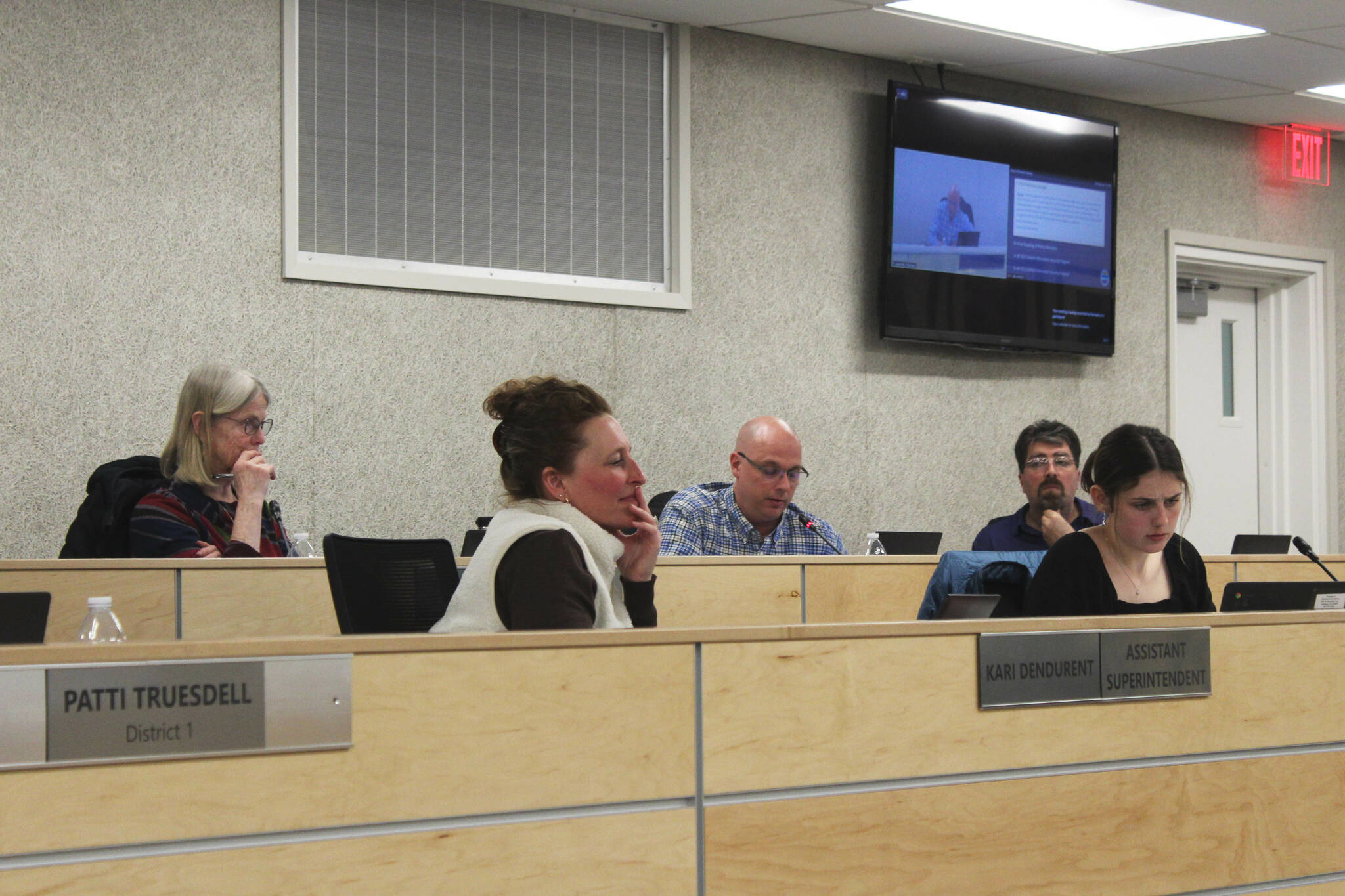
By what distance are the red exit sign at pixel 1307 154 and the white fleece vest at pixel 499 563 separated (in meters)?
5.64

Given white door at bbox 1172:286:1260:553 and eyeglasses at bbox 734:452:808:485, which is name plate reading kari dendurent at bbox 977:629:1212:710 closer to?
eyeglasses at bbox 734:452:808:485

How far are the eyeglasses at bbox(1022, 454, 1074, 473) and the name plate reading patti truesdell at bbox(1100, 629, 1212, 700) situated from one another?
2.53 metres

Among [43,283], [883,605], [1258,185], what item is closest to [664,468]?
[883,605]

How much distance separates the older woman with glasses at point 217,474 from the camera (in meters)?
3.11

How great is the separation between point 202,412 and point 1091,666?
231cm

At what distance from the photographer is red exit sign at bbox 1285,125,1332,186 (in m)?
6.56

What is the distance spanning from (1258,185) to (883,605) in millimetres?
4265

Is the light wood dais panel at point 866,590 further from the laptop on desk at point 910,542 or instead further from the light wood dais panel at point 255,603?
the light wood dais panel at point 255,603

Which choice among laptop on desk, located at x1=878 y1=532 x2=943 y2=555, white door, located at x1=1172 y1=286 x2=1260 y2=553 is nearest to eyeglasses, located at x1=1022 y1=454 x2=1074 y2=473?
laptop on desk, located at x1=878 y1=532 x2=943 y2=555

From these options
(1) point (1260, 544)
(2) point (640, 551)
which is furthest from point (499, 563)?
(1) point (1260, 544)

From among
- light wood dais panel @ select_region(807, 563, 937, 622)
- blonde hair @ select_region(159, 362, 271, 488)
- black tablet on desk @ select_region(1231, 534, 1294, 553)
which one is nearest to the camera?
blonde hair @ select_region(159, 362, 271, 488)

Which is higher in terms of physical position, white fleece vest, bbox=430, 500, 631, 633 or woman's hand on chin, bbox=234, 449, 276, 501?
woman's hand on chin, bbox=234, 449, 276, 501

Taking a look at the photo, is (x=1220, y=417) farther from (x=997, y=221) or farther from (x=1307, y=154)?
(x=997, y=221)

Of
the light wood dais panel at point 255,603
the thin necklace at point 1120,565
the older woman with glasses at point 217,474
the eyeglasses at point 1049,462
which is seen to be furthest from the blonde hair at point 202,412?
the eyeglasses at point 1049,462
